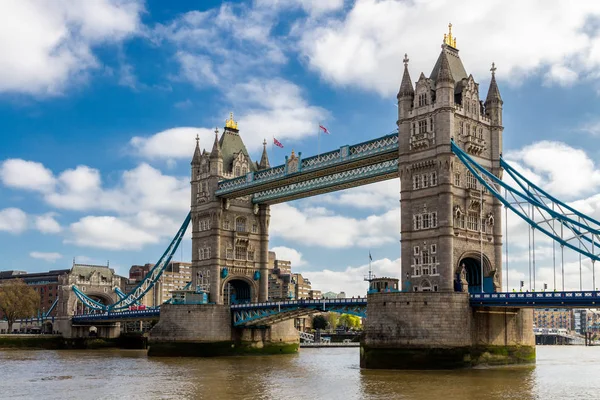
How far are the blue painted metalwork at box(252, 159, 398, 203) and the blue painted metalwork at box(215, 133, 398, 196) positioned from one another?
1362 millimetres

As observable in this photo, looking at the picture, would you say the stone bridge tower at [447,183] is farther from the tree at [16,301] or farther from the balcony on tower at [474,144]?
the tree at [16,301]

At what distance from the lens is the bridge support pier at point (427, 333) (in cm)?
5325

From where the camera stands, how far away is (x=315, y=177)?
74375mm

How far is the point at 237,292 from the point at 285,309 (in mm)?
17073

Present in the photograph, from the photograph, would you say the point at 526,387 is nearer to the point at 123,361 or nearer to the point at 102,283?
the point at 123,361

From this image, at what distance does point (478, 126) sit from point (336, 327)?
107414 millimetres

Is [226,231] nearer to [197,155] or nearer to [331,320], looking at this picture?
[197,155]

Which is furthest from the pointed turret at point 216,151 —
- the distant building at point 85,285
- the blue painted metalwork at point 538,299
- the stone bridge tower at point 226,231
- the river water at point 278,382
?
the distant building at point 85,285

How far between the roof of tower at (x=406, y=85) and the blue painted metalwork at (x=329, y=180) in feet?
19.5

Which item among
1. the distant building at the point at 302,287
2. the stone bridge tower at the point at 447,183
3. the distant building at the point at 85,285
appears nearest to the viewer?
the stone bridge tower at the point at 447,183

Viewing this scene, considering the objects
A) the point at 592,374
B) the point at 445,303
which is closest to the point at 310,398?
the point at 445,303

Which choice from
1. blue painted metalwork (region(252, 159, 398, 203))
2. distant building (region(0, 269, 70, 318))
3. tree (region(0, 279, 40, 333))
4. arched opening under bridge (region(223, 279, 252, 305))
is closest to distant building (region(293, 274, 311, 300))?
distant building (region(0, 269, 70, 318))

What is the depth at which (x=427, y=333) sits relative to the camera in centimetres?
5350

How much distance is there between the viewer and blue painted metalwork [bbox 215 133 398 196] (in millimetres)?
65812
